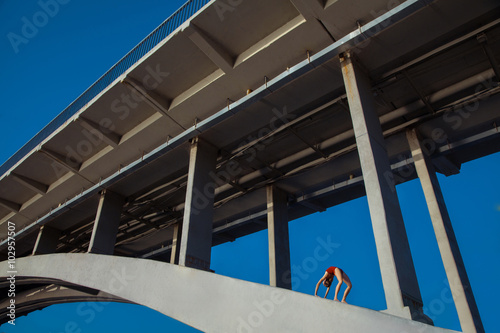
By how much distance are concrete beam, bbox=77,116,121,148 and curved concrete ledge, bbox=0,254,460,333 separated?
383cm

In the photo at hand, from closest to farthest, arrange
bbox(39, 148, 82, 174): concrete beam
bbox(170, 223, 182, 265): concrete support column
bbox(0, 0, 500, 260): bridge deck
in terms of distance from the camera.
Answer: bbox(0, 0, 500, 260): bridge deck
bbox(39, 148, 82, 174): concrete beam
bbox(170, 223, 182, 265): concrete support column

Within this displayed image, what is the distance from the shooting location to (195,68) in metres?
10.8

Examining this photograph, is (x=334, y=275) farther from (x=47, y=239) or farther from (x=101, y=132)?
(x=47, y=239)

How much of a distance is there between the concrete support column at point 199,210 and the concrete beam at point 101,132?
10.4ft

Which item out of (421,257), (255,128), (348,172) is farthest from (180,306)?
(421,257)

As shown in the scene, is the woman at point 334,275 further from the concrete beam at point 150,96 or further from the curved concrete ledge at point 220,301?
the concrete beam at point 150,96

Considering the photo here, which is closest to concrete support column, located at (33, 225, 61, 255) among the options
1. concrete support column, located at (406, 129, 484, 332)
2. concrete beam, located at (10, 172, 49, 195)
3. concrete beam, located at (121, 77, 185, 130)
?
concrete beam, located at (10, 172, 49, 195)

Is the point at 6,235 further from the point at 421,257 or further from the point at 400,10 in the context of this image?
the point at 421,257

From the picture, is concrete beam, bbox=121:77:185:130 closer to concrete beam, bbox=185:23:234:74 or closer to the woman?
concrete beam, bbox=185:23:234:74

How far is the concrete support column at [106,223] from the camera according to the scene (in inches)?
547

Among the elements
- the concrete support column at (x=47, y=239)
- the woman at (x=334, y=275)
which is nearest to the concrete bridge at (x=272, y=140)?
the woman at (x=334, y=275)

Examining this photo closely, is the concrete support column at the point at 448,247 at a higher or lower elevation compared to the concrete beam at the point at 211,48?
lower

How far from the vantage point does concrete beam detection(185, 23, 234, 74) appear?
956 centimetres

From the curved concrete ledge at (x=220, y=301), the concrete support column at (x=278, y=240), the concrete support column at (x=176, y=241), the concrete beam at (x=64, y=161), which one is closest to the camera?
the curved concrete ledge at (x=220, y=301)
